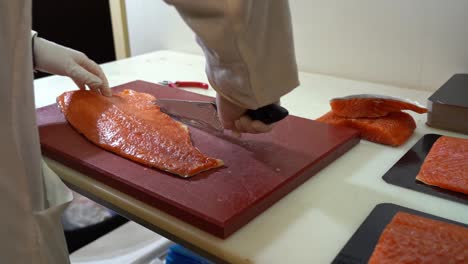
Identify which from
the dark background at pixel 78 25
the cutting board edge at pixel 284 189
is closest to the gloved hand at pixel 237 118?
the cutting board edge at pixel 284 189

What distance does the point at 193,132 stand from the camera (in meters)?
0.91

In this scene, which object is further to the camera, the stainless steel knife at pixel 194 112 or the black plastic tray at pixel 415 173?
the stainless steel knife at pixel 194 112

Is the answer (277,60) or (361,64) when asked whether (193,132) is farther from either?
(361,64)

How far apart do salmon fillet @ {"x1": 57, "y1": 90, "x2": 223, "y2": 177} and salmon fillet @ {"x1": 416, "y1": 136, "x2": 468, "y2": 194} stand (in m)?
0.36

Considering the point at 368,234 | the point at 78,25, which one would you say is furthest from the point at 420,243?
the point at 78,25

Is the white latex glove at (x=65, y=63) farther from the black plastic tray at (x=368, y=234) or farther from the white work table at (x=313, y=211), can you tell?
the black plastic tray at (x=368, y=234)

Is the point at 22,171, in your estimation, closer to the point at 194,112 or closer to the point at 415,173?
the point at 194,112

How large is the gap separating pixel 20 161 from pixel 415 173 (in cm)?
64

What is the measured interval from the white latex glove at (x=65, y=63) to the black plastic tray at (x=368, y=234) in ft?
2.30

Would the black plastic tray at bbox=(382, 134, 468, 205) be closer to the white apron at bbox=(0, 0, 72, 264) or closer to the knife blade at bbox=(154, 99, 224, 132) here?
the knife blade at bbox=(154, 99, 224, 132)

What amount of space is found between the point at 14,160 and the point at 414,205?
0.60 m

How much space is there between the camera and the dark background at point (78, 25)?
6.40ft

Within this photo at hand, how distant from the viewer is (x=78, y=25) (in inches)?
81.6

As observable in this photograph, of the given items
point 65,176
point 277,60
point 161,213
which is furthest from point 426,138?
point 65,176
